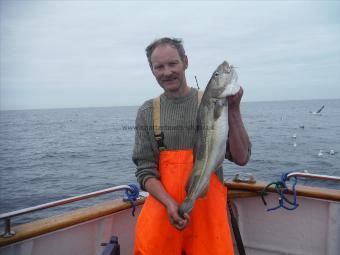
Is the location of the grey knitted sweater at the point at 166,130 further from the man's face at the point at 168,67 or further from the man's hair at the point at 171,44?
the man's hair at the point at 171,44

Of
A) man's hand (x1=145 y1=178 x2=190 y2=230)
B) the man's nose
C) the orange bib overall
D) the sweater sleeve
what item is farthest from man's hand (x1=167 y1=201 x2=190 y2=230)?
the man's nose

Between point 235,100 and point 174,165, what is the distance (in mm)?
879

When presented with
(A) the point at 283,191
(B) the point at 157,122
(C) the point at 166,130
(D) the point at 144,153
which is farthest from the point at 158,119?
(A) the point at 283,191

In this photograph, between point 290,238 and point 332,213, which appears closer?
point 332,213

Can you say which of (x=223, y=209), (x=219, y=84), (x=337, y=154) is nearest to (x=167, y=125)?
(x=219, y=84)

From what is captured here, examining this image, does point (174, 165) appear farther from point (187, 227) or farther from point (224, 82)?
point (224, 82)

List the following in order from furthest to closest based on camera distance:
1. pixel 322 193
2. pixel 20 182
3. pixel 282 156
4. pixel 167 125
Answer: pixel 282 156 < pixel 20 182 < pixel 322 193 < pixel 167 125

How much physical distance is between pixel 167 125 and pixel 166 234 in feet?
3.56

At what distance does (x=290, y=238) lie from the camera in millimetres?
4387

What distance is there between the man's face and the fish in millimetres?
335

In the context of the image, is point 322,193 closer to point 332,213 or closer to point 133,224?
point 332,213

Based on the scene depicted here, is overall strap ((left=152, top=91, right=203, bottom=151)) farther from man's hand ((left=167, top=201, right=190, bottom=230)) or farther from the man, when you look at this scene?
man's hand ((left=167, top=201, right=190, bottom=230))

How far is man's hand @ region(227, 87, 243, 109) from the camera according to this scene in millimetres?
2957

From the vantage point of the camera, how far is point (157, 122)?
10.8ft
